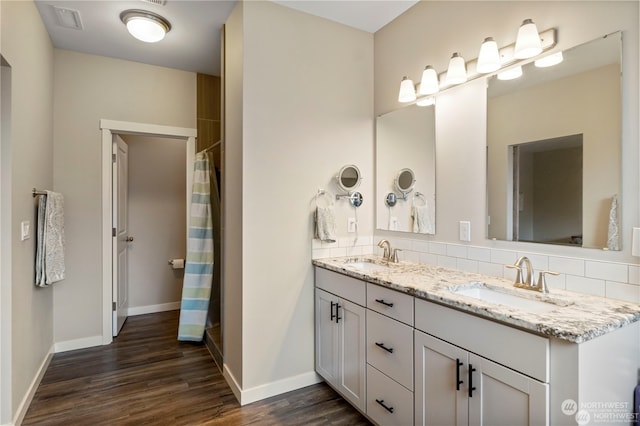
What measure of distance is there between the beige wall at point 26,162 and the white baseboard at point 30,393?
0.12ft

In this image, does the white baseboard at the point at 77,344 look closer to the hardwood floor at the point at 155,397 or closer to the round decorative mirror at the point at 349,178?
the hardwood floor at the point at 155,397

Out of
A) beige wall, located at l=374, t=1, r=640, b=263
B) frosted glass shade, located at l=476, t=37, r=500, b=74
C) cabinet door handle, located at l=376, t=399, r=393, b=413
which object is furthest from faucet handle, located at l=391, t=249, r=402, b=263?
frosted glass shade, located at l=476, t=37, r=500, b=74

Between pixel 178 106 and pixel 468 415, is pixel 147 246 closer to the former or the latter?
pixel 178 106

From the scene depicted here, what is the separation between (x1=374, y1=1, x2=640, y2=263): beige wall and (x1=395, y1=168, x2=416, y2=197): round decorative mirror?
0.77 feet

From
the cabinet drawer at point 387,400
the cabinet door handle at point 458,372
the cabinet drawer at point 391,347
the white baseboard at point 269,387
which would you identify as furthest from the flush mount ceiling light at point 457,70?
the white baseboard at point 269,387

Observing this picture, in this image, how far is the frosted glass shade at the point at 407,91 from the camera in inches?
93.8

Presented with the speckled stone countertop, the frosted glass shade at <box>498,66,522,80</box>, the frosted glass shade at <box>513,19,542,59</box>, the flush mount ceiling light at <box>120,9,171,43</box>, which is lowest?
the speckled stone countertop

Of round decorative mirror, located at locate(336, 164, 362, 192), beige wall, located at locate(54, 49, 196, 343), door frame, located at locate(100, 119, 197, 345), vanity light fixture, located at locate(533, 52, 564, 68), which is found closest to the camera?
vanity light fixture, located at locate(533, 52, 564, 68)

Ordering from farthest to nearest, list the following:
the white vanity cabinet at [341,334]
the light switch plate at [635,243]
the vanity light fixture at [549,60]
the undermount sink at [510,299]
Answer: the white vanity cabinet at [341,334]
the vanity light fixture at [549,60]
the undermount sink at [510,299]
the light switch plate at [635,243]

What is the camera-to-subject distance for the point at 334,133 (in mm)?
2635

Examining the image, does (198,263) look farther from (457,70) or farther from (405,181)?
(457,70)

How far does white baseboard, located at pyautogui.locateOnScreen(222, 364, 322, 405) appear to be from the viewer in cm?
229

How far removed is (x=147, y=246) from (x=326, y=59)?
3190 mm

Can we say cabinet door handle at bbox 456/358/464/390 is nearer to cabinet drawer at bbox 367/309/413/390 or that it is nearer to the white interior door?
cabinet drawer at bbox 367/309/413/390
